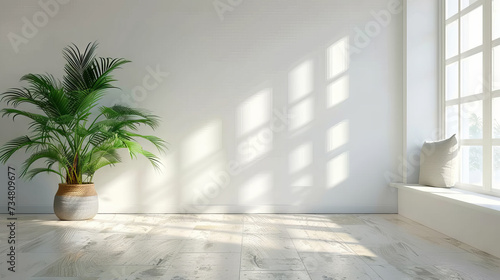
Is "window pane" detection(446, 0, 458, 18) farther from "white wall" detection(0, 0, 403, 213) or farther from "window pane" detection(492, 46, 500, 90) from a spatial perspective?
"window pane" detection(492, 46, 500, 90)

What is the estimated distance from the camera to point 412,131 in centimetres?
450

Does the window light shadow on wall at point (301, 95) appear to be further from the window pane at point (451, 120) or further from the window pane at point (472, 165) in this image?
the window pane at point (472, 165)

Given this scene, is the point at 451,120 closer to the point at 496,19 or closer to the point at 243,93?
the point at 496,19

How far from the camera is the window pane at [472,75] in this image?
12.0ft

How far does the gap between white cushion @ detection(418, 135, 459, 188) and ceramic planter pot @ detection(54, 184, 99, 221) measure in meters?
3.24

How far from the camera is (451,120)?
168 inches

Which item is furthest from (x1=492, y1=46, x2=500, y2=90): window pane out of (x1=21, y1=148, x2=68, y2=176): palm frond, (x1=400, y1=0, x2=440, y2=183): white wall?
(x1=21, y1=148, x2=68, y2=176): palm frond

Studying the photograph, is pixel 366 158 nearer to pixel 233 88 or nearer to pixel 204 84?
pixel 233 88

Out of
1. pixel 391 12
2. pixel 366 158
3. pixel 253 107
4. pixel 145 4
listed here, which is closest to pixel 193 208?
pixel 253 107

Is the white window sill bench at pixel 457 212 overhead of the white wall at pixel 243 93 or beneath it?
beneath

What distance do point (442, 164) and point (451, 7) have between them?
155 cm

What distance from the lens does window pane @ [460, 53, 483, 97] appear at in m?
3.64

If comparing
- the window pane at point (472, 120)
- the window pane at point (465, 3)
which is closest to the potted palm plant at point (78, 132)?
the window pane at point (472, 120)

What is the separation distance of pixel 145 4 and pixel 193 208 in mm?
2212
